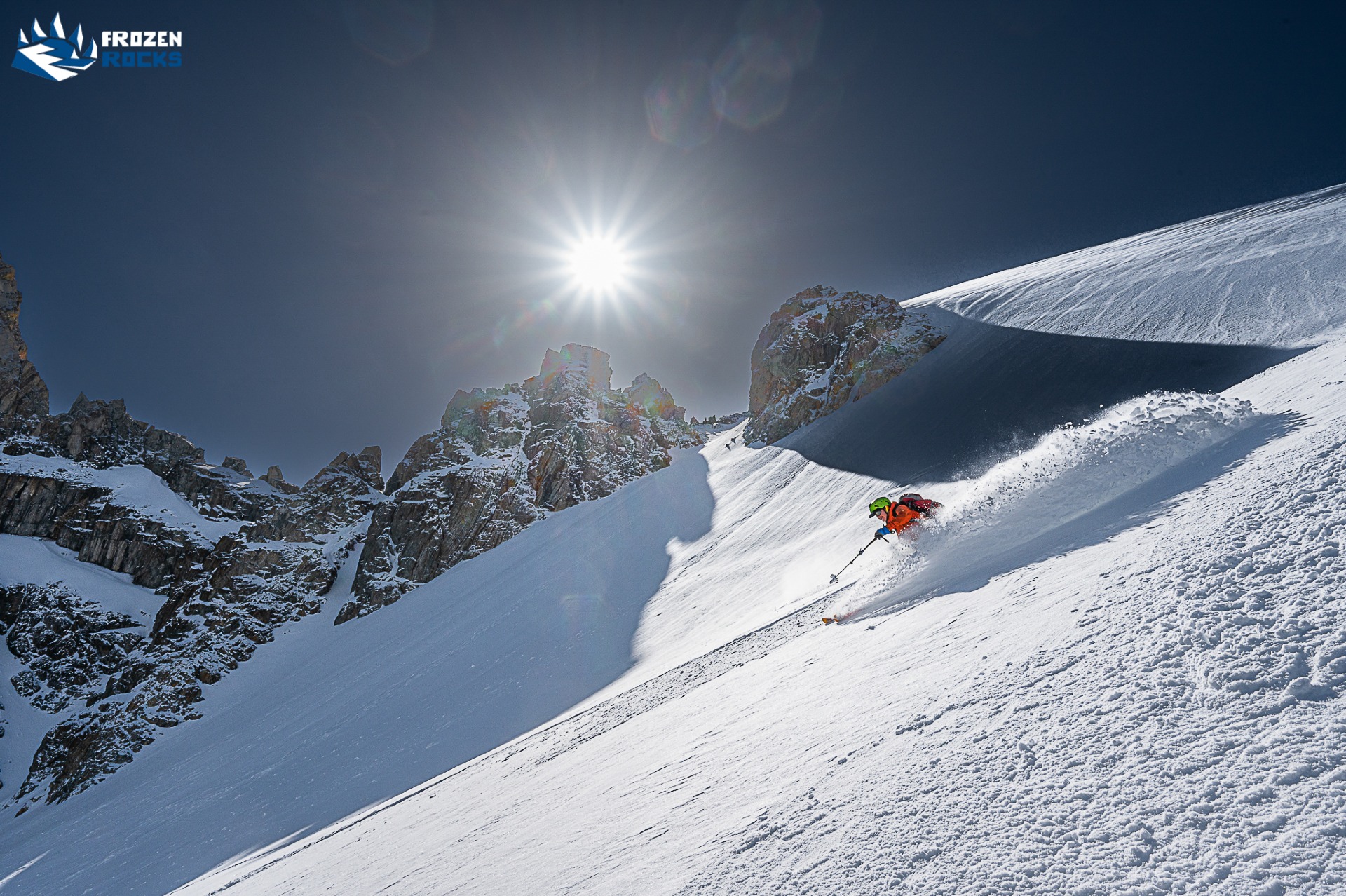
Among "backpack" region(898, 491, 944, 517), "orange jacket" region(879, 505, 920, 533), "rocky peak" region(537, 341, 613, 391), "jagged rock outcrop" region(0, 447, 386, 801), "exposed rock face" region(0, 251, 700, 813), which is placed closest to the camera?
"backpack" region(898, 491, 944, 517)

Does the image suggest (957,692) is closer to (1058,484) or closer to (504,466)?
(1058,484)

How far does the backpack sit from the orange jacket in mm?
79

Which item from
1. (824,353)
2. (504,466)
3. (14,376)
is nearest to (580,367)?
(504,466)

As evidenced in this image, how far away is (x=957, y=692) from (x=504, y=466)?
263 feet

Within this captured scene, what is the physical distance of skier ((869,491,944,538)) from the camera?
9688 mm

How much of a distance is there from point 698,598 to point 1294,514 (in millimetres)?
13306

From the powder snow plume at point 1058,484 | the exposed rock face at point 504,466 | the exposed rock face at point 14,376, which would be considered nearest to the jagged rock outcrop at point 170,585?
the exposed rock face at point 504,466

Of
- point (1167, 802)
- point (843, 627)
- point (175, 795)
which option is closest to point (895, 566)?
point (843, 627)

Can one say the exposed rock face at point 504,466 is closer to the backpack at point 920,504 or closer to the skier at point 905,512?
the skier at point 905,512

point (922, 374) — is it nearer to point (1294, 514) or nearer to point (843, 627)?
point (843, 627)

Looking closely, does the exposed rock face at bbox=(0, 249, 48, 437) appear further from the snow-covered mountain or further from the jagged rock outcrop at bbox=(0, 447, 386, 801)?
the snow-covered mountain

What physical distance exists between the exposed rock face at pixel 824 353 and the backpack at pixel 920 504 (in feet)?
76.0

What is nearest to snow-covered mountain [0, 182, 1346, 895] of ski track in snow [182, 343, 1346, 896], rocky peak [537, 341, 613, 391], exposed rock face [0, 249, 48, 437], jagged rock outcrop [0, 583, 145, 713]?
ski track in snow [182, 343, 1346, 896]

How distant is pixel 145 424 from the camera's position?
3856 inches
